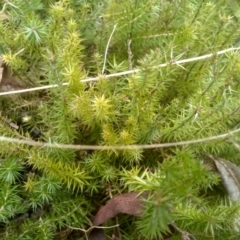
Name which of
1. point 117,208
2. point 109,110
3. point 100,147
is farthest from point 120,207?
point 109,110

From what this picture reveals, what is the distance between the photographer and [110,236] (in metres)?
1.35

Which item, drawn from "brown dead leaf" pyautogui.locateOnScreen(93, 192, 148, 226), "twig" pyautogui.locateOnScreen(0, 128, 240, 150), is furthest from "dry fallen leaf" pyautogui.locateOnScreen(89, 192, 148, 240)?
"twig" pyautogui.locateOnScreen(0, 128, 240, 150)

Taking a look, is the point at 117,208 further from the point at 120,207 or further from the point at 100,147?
the point at 100,147

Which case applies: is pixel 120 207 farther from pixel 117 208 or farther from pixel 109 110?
pixel 109 110

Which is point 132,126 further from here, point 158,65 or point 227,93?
point 227,93

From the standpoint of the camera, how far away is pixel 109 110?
1344mm

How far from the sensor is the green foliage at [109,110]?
1.28 metres

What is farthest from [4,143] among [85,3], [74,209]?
[85,3]

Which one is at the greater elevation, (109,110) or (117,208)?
(109,110)

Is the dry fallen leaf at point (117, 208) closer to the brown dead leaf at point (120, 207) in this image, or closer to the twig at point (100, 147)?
the brown dead leaf at point (120, 207)

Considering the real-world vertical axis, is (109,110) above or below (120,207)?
above

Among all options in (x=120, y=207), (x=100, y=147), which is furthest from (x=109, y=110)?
(x=120, y=207)

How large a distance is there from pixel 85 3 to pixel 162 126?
0.53 meters

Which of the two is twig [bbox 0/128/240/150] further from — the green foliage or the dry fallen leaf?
the dry fallen leaf
